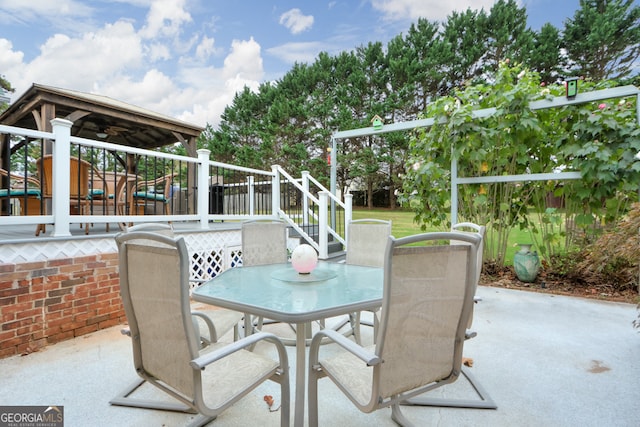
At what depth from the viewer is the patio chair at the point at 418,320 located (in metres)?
1.26

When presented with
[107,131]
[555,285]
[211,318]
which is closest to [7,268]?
[211,318]

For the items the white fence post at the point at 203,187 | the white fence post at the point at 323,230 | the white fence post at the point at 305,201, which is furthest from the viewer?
the white fence post at the point at 305,201

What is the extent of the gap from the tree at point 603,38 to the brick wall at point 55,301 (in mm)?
18627

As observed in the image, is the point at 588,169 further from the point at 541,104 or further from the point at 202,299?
the point at 202,299

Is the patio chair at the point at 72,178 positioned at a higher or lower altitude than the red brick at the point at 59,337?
higher

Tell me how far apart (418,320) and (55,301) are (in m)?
3.21

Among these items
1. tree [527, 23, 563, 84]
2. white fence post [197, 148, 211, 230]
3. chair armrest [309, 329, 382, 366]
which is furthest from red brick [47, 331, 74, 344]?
tree [527, 23, 563, 84]

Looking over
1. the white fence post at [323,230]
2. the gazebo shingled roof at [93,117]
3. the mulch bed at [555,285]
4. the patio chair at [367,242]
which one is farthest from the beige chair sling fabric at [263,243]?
the gazebo shingled roof at [93,117]

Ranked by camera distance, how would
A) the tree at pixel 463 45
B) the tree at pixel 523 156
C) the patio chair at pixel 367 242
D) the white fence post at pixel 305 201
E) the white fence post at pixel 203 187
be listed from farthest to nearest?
1. the tree at pixel 463 45
2. the white fence post at pixel 305 201
3. the white fence post at pixel 203 187
4. the tree at pixel 523 156
5. the patio chair at pixel 367 242

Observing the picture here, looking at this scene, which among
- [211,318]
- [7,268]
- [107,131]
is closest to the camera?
[211,318]

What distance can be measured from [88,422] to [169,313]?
113 centimetres

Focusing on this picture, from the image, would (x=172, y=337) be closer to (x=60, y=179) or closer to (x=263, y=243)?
(x=263, y=243)

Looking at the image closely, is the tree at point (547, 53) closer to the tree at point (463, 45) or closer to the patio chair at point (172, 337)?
the tree at point (463, 45)

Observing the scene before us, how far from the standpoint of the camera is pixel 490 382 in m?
2.27
